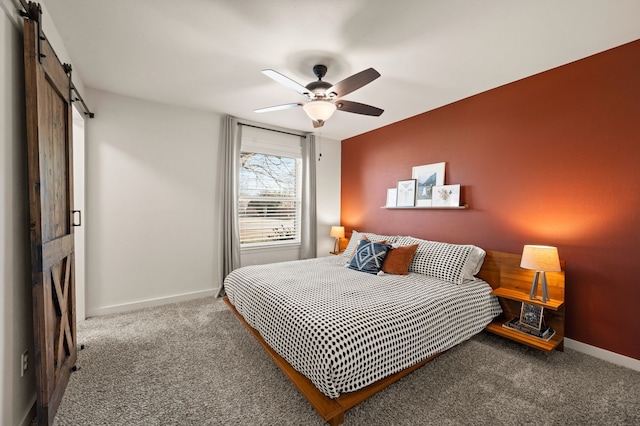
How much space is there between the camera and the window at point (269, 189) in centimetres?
433

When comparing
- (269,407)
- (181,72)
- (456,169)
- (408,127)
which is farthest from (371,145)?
(269,407)

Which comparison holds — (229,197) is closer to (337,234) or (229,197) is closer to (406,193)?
(337,234)

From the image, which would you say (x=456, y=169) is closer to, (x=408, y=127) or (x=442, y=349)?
(x=408, y=127)

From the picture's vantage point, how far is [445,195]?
11.5ft

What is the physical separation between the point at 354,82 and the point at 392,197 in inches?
91.8

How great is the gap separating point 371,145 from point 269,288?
10.4ft

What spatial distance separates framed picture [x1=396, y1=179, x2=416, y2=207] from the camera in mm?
3885

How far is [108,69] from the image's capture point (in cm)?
270

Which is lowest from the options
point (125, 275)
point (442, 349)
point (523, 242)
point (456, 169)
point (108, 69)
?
point (442, 349)

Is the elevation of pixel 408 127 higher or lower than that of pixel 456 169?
higher

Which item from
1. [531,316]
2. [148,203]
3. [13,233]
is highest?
[148,203]

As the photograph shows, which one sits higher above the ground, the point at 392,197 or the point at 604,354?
the point at 392,197

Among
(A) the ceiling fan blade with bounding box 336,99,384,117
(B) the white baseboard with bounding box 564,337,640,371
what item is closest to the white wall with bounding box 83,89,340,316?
(A) the ceiling fan blade with bounding box 336,99,384,117

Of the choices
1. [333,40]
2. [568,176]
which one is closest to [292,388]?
[333,40]
